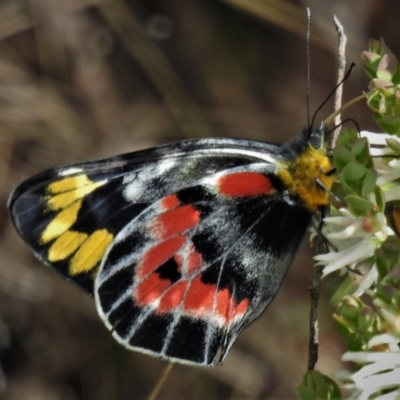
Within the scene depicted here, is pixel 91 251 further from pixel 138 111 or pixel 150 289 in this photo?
pixel 138 111

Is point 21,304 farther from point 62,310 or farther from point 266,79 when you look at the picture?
point 266,79

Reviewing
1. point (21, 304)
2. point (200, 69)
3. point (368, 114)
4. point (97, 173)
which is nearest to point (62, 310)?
point (21, 304)

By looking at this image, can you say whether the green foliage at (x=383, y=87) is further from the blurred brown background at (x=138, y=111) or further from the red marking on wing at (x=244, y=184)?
the blurred brown background at (x=138, y=111)

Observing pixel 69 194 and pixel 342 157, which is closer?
pixel 342 157

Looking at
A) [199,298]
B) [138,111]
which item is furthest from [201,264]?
[138,111]

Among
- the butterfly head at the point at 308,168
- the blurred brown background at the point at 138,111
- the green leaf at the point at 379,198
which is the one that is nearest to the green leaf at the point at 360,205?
the green leaf at the point at 379,198
